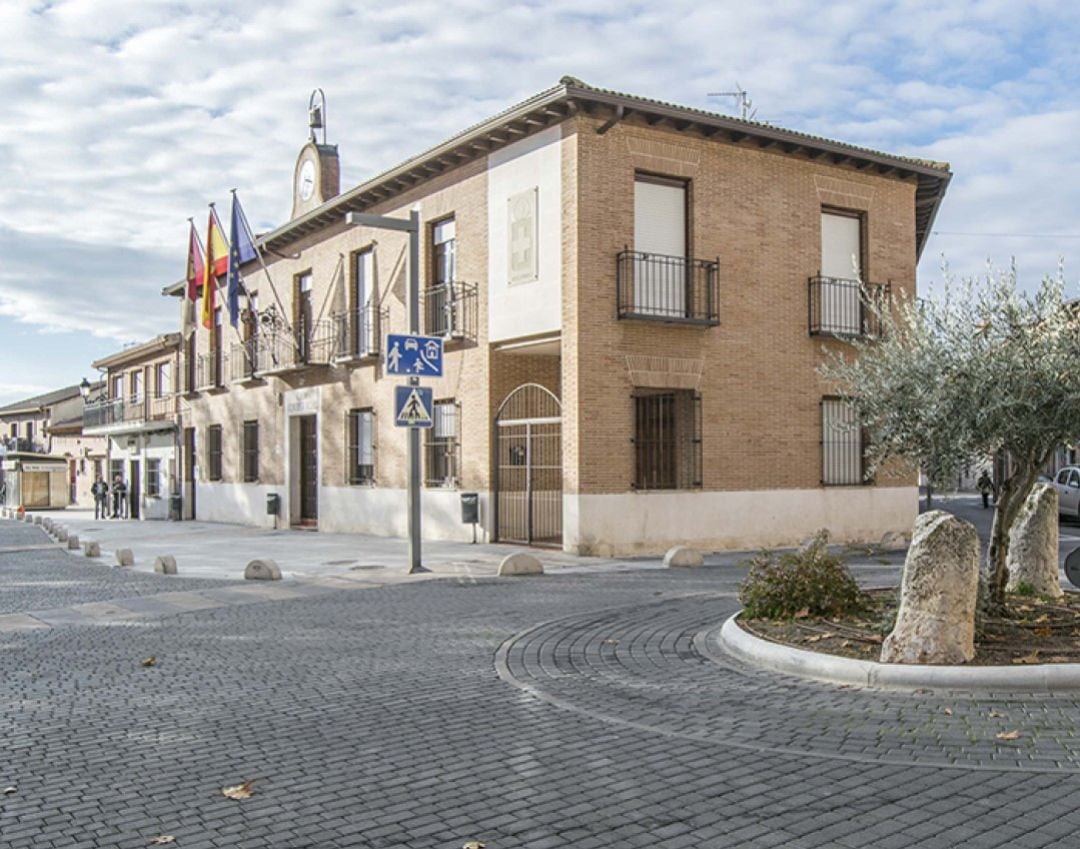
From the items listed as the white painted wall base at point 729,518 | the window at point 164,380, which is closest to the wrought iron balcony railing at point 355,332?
the white painted wall base at point 729,518

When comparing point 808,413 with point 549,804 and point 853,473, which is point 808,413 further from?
point 549,804

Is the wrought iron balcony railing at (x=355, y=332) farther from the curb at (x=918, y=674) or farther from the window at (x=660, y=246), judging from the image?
the curb at (x=918, y=674)

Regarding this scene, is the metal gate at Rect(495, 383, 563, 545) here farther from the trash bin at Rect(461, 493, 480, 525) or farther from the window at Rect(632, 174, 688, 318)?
the window at Rect(632, 174, 688, 318)

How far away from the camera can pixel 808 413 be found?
1956 cm

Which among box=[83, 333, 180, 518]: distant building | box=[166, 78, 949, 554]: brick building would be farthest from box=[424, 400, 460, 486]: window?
box=[83, 333, 180, 518]: distant building

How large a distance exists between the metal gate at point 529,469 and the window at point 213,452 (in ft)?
53.2

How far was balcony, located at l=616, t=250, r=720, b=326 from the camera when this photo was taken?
17281 millimetres

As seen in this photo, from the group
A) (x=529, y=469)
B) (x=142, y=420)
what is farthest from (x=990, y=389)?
(x=142, y=420)

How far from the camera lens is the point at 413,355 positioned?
46.9 feet

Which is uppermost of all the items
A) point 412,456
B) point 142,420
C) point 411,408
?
point 142,420

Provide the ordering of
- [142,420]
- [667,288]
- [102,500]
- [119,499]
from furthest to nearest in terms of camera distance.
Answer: [102,500], [119,499], [142,420], [667,288]

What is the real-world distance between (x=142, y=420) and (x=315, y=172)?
594 inches

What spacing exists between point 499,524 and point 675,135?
7.53m

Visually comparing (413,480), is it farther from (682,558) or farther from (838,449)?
(838,449)
